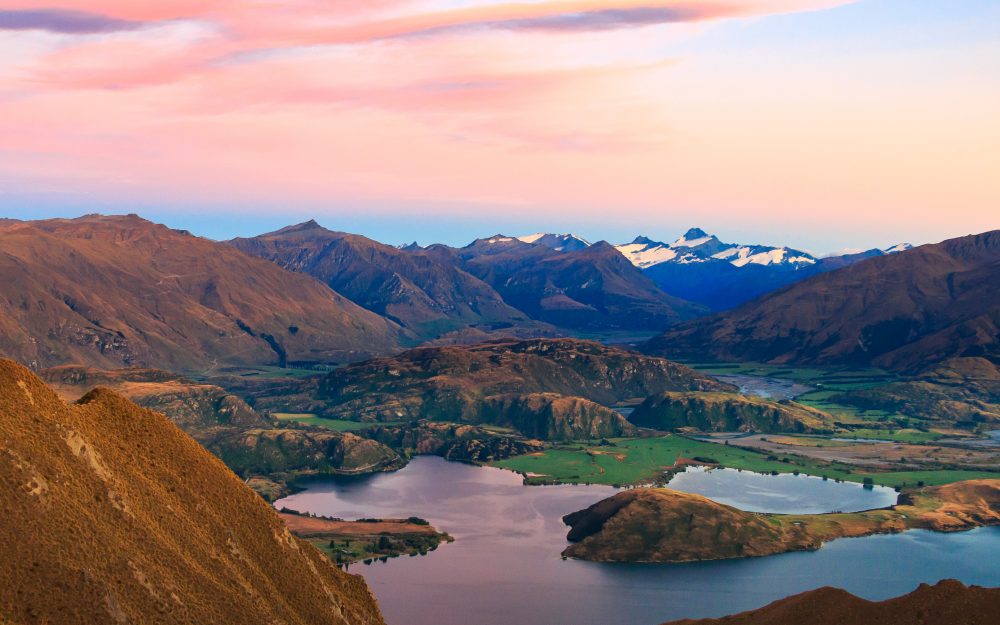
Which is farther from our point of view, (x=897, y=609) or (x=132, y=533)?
(x=897, y=609)

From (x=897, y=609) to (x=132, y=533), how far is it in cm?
7320

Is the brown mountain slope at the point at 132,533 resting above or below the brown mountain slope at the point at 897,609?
above

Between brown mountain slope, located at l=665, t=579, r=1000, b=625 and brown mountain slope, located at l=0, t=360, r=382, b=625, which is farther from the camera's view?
brown mountain slope, located at l=665, t=579, r=1000, b=625

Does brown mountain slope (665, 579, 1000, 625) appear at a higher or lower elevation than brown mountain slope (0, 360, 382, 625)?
lower

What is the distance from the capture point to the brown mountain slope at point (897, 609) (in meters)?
114

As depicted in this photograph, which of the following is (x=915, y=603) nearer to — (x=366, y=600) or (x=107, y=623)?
(x=366, y=600)

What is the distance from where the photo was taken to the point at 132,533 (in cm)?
10844

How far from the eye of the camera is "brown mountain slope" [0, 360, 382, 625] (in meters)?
96.3

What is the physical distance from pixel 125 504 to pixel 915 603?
7614 cm

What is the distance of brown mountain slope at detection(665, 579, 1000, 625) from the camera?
113562 mm

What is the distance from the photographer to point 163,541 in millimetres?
111125

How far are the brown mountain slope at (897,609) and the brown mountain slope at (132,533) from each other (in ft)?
148

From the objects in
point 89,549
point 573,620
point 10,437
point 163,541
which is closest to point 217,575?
point 163,541

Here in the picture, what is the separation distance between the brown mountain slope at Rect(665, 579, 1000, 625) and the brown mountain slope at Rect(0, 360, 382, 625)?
45.0m
